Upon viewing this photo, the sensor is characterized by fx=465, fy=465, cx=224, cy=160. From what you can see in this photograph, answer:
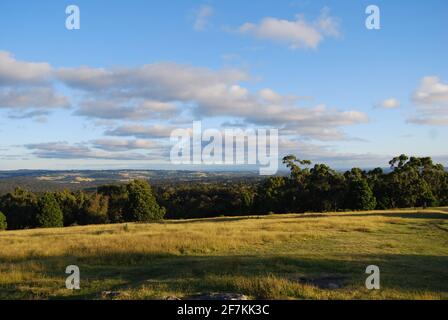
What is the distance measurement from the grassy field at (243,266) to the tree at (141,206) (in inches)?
1569

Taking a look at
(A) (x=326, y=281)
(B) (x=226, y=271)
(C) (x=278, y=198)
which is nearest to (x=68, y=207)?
(C) (x=278, y=198)

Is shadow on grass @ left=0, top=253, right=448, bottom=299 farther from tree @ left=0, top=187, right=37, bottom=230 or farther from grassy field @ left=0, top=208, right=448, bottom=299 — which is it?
tree @ left=0, top=187, right=37, bottom=230

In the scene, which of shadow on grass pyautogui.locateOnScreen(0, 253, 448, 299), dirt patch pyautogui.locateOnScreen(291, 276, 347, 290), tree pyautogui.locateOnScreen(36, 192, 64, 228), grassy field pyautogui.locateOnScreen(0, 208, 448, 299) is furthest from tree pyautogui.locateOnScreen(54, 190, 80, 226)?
dirt patch pyautogui.locateOnScreen(291, 276, 347, 290)

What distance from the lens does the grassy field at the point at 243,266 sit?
1206 centimetres

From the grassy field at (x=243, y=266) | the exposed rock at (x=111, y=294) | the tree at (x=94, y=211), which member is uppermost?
the exposed rock at (x=111, y=294)

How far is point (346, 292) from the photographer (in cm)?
1169

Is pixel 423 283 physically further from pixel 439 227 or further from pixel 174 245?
pixel 439 227

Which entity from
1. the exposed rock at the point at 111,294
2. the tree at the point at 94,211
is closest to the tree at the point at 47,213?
the tree at the point at 94,211

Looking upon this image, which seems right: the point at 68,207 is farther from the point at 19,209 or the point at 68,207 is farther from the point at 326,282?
the point at 326,282

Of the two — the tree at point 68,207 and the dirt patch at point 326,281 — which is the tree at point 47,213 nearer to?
the tree at point 68,207

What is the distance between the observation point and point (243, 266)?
52.3 feet

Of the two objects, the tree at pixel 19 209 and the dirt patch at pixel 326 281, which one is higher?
the dirt patch at pixel 326 281

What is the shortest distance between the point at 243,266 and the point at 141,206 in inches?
1963
